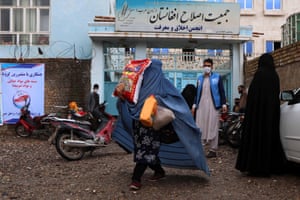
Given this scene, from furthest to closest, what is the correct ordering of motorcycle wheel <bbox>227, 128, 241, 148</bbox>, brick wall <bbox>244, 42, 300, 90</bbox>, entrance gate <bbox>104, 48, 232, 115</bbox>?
1. entrance gate <bbox>104, 48, 232, 115</bbox>
2. motorcycle wheel <bbox>227, 128, 241, 148</bbox>
3. brick wall <bbox>244, 42, 300, 90</bbox>

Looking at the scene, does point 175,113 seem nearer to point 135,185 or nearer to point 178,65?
point 135,185

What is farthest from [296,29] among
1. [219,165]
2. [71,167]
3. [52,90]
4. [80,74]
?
[71,167]

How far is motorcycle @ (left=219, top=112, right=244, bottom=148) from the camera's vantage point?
10.0 m

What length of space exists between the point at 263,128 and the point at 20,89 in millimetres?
9475

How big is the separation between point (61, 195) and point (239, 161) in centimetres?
246

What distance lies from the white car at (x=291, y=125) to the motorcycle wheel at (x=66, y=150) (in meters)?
4.01

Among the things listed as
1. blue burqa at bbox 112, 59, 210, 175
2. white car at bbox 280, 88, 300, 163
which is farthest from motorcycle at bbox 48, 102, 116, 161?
white car at bbox 280, 88, 300, 163

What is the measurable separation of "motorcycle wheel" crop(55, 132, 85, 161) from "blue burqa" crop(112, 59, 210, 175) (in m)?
2.70

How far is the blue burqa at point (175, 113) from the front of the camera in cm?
539

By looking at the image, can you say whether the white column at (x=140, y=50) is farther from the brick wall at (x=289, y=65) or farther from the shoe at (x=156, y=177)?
the shoe at (x=156, y=177)

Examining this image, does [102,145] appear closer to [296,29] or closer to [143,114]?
[143,114]

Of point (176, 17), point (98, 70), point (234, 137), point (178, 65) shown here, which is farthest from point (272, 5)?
point (234, 137)

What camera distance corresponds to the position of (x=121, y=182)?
19.7ft

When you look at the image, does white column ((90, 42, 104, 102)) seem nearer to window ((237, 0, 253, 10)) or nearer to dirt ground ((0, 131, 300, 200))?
dirt ground ((0, 131, 300, 200))
